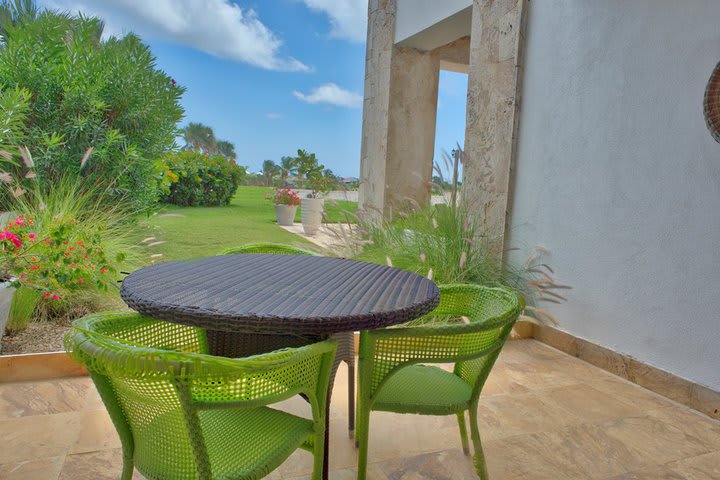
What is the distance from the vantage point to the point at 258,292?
4.58ft

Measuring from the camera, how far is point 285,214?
6930mm

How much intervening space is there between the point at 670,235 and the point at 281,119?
5.05 meters

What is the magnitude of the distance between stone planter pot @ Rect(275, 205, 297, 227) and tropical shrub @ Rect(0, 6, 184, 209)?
2.60 m

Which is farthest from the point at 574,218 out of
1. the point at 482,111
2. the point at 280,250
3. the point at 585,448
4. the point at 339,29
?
the point at 339,29

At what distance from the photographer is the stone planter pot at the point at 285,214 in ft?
22.5

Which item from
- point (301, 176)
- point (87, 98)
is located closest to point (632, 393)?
point (87, 98)

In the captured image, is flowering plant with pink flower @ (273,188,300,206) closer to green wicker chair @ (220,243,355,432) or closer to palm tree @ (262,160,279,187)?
palm tree @ (262,160,279,187)

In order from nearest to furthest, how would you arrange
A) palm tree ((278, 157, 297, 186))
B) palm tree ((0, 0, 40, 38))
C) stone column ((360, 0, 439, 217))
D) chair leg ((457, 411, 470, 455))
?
chair leg ((457, 411, 470, 455)) → palm tree ((0, 0, 40, 38)) → stone column ((360, 0, 439, 217)) → palm tree ((278, 157, 297, 186))

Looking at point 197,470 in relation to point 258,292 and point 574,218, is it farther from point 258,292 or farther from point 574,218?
point 574,218

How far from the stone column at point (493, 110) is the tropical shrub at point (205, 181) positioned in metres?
3.53

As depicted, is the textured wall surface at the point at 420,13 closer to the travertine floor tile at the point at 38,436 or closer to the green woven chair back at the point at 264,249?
the green woven chair back at the point at 264,249

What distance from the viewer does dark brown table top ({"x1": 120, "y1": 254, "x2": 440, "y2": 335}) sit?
45.9 inches

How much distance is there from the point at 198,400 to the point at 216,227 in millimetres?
5044

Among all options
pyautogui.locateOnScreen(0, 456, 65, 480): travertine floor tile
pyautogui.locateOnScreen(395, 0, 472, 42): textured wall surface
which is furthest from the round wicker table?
pyautogui.locateOnScreen(395, 0, 472, 42): textured wall surface
